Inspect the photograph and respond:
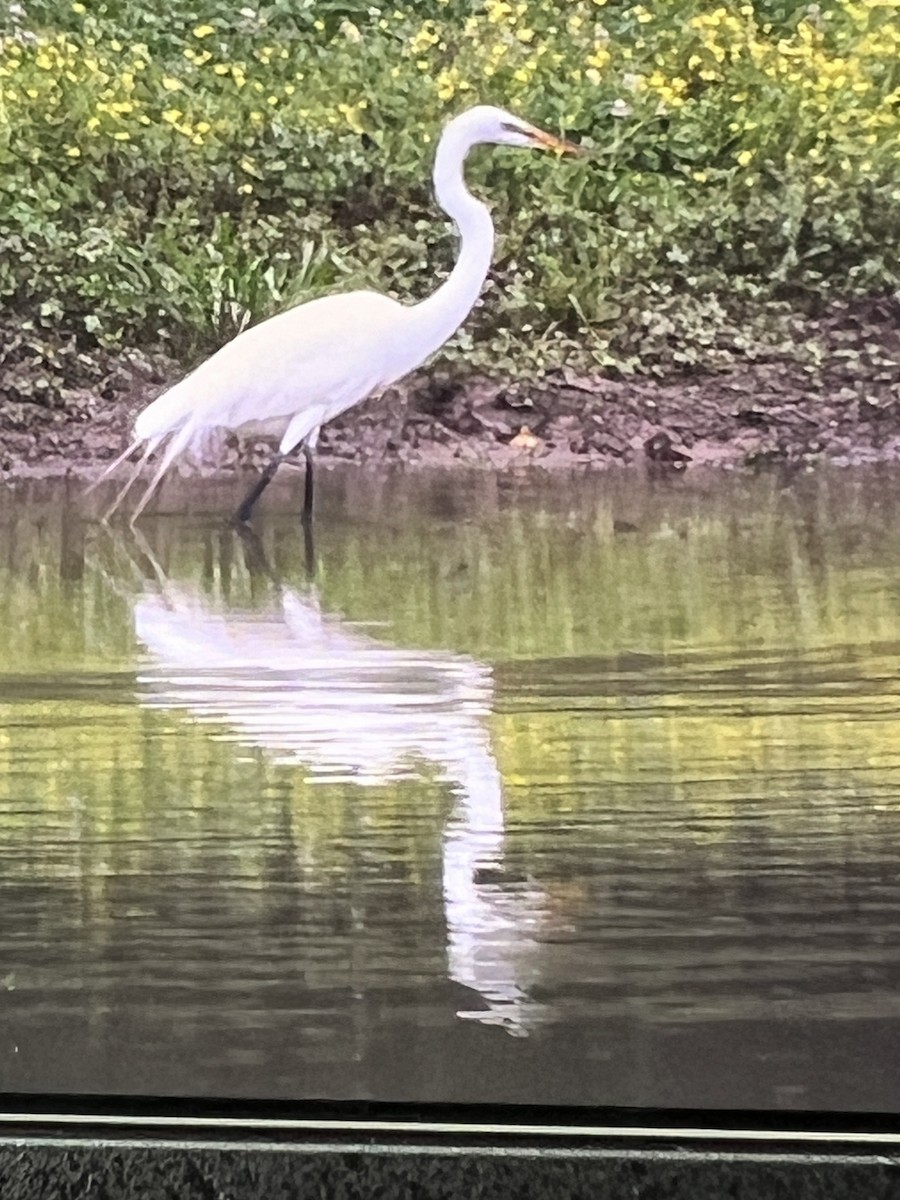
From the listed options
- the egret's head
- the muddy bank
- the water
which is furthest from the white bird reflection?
the egret's head

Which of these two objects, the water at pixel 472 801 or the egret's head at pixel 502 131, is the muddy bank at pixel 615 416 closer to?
the water at pixel 472 801

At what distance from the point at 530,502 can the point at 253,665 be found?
0.19 m

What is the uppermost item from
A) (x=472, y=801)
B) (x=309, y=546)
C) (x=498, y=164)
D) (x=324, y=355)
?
(x=498, y=164)

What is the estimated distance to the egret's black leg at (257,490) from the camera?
768mm

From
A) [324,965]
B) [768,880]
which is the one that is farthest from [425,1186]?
[768,880]

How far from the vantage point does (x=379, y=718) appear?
0.74 metres

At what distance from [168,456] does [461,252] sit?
0.71 feet

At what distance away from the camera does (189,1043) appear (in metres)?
0.73

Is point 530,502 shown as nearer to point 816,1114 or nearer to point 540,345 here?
point 540,345

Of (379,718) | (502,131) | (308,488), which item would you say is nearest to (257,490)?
(308,488)

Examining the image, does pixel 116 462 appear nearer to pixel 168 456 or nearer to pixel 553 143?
pixel 168 456

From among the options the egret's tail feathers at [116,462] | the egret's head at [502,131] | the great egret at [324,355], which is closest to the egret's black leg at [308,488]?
the great egret at [324,355]

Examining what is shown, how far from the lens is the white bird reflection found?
2.36 ft

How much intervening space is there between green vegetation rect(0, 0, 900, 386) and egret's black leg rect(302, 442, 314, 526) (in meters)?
0.09
